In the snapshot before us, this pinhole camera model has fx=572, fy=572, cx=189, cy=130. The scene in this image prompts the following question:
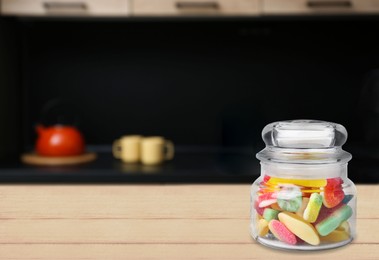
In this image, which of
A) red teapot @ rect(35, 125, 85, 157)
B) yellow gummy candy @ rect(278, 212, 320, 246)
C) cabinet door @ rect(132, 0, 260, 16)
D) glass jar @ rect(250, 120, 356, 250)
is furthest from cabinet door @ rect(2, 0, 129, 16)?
yellow gummy candy @ rect(278, 212, 320, 246)

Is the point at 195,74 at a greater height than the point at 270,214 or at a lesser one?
greater

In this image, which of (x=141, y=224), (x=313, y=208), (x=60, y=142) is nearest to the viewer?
(x=313, y=208)

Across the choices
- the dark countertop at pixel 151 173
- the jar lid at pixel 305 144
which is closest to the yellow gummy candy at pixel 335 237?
the jar lid at pixel 305 144

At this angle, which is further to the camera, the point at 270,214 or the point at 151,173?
the point at 151,173

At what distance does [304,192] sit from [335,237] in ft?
0.31

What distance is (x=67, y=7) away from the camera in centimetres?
221

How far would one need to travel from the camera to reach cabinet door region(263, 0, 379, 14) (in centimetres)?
217

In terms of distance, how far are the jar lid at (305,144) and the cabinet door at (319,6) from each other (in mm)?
1325

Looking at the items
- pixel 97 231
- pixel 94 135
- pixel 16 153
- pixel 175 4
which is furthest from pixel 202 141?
pixel 97 231

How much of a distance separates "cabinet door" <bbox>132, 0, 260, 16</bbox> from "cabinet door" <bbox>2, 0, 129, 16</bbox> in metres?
0.07

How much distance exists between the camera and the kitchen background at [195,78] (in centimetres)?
251

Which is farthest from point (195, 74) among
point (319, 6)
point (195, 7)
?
point (319, 6)

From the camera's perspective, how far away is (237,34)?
2535 millimetres

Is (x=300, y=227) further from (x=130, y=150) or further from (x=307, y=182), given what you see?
(x=130, y=150)
